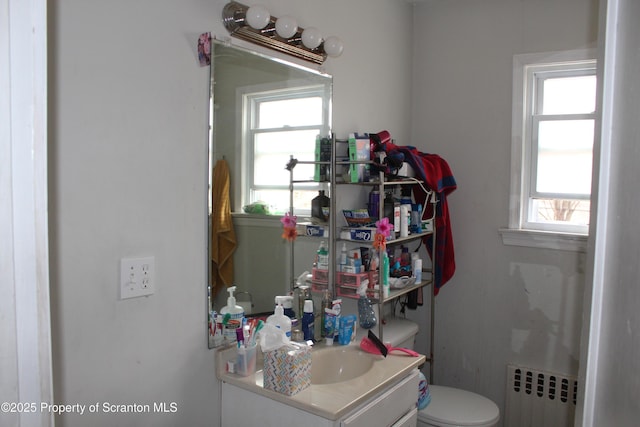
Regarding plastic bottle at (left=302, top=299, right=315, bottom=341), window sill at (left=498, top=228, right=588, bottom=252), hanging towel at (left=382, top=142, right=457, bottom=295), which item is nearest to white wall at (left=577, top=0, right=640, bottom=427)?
plastic bottle at (left=302, top=299, right=315, bottom=341)

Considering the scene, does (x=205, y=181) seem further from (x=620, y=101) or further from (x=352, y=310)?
(x=620, y=101)

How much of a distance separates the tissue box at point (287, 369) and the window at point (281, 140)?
562mm

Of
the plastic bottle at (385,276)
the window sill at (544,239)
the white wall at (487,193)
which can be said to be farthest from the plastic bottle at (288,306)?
the window sill at (544,239)

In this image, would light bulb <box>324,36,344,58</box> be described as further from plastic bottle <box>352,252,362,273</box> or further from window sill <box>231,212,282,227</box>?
plastic bottle <box>352,252,362,273</box>

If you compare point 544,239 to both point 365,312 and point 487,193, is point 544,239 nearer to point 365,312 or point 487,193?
point 487,193

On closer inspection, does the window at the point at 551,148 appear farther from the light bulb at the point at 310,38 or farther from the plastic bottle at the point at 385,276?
the light bulb at the point at 310,38

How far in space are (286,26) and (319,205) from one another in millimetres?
772

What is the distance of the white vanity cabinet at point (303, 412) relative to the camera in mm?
1399

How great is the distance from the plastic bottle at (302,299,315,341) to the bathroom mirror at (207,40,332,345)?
0.12 metres

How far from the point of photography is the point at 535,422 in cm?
253

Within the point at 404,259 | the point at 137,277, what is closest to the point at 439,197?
the point at 404,259

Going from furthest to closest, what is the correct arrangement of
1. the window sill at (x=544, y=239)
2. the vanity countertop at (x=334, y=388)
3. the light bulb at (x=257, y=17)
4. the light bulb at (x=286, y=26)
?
1. the window sill at (x=544, y=239)
2. the light bulb at (x=286, y=26)
3. the light bulb at (x=257, y=17)
4. the vanity countertop at (x=334, y=388)

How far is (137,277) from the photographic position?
1312 mm

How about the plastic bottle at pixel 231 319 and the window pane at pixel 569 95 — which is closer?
the plastic bottle at pixel 231 319
